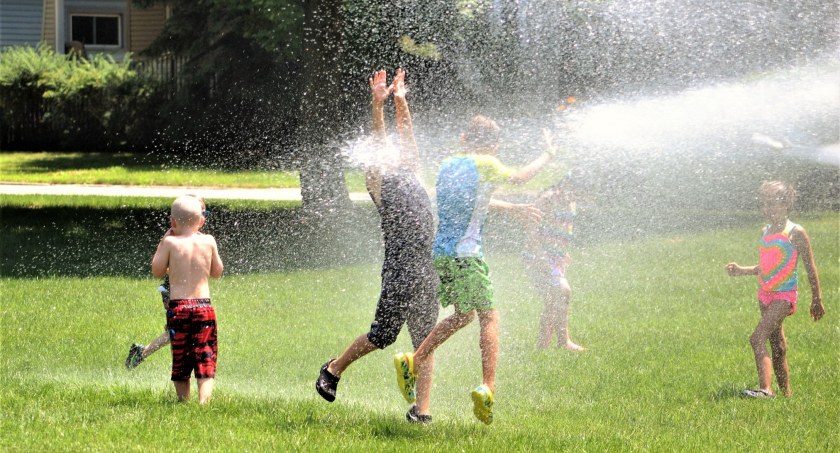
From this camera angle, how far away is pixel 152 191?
18.0m

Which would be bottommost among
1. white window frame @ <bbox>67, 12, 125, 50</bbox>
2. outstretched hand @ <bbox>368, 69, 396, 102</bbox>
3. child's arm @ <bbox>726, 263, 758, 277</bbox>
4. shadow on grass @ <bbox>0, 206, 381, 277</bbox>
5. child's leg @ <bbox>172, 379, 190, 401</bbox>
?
shadow on grass @ <bbox>0, 206, 381, 277</bbox>

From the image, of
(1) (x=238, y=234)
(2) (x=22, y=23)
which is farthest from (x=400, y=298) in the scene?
(2) (x=22, y=23)

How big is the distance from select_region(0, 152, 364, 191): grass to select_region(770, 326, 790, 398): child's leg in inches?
474

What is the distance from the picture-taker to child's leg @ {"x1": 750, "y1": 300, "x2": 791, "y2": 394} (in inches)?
268

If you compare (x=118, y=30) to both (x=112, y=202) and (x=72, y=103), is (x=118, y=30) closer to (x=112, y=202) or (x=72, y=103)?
(x=72, y=103)

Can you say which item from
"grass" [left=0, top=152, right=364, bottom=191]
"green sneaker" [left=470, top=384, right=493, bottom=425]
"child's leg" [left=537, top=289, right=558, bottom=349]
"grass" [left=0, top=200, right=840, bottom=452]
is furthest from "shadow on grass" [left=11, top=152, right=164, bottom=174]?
"green sneaker" [left=470, top=384, right=493, bottom=425]

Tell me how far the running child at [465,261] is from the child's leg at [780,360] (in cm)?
224

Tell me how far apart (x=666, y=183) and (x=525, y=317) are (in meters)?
9.46

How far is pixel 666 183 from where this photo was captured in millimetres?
18281

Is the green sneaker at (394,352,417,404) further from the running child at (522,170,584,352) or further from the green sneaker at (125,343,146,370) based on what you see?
the running child at (522,170,584,352)

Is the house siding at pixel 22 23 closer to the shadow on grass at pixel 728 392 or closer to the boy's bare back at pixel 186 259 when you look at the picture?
the boy's bare back at pixel 186 259

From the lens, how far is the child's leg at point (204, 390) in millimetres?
5828

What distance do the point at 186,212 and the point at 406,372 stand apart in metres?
1.47

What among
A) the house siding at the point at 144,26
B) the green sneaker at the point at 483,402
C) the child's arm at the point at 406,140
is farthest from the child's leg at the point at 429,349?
the house siding at the point at 144,26
